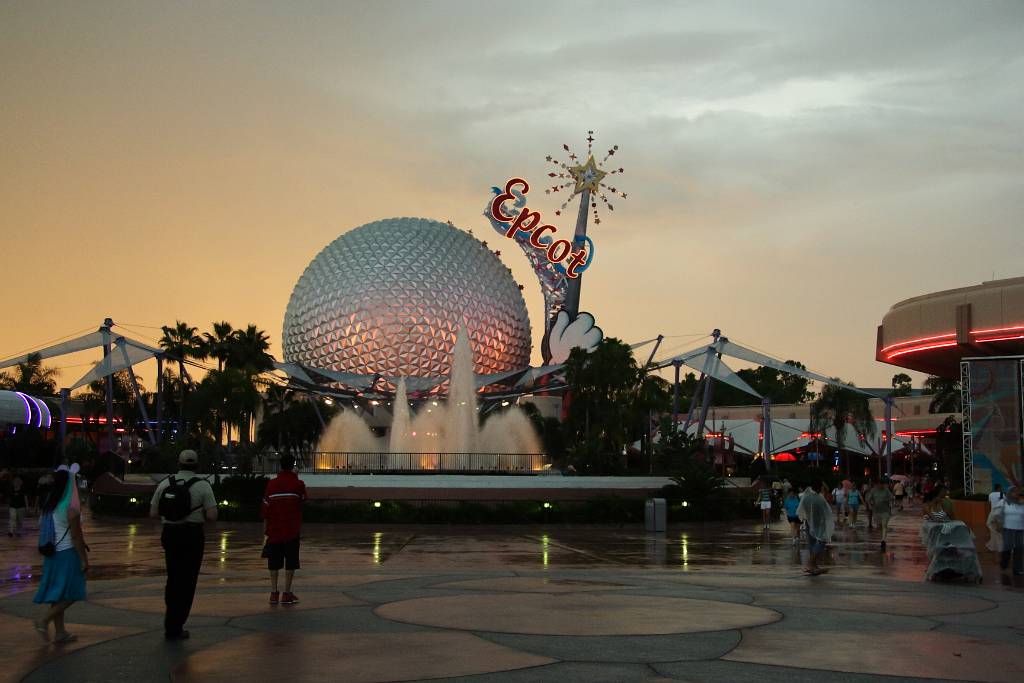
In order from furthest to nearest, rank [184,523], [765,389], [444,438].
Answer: [765,389]
[444,438]
[184,523]

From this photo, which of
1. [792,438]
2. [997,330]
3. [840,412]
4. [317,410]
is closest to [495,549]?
[997,330]

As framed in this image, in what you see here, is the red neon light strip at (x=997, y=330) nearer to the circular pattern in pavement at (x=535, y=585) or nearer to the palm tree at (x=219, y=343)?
the circular pattern in pavement at (x=535, y=585)

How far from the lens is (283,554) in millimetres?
12531

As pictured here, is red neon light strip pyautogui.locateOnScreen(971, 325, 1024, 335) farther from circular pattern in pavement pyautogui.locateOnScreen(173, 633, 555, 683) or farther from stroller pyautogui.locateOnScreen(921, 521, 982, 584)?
circular pattern in pavement pyautogui.locateOnScreen(173, 633, 555, 683)

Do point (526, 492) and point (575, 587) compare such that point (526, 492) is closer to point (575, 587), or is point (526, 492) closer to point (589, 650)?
point (575, 587)

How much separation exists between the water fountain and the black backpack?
23976 mm

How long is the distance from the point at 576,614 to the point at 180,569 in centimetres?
394

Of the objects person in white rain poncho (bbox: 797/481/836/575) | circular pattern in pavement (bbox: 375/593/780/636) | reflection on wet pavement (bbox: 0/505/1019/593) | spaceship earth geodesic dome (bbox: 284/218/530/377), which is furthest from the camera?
spaceship earth geodesic dome (bbox: 284/218/530/377)

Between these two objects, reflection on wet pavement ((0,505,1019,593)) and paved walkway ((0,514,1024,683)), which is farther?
reflection on wet pavement ((0,505,1019,593))

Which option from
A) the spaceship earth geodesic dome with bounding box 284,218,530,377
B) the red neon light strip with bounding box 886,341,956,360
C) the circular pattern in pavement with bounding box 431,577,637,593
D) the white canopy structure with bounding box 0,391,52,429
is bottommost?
the circular pattern in pavement with bounding box 431,577,637,593

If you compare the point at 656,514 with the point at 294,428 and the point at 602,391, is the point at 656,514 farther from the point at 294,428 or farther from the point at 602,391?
the point at 294,428

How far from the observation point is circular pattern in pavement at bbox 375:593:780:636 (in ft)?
35.0

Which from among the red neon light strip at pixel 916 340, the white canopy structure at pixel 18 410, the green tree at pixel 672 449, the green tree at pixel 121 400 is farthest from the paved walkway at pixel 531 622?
the green tree at pixel 121 400

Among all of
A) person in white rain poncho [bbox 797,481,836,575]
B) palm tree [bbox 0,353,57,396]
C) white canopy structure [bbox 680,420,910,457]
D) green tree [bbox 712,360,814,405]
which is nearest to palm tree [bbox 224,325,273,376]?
palm tree [bbox 0,353,57,396]
